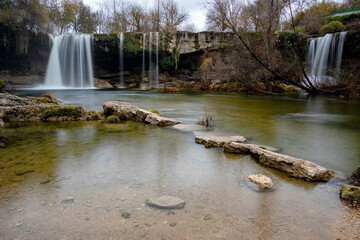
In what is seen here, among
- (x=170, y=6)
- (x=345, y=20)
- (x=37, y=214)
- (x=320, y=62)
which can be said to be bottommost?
(x=37, y=214)

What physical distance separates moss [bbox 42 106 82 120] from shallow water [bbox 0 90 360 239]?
2.03m

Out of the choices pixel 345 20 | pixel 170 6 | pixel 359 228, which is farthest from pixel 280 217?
pixel 170 6

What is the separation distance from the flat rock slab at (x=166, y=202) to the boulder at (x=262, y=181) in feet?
3.49

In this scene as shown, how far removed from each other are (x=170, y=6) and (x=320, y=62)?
24.1 meters

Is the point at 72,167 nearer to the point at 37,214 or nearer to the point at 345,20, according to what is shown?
the point at 37,214

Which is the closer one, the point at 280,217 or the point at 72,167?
the point at 280,217

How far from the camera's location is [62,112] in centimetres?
776

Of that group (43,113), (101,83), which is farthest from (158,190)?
(101,83)

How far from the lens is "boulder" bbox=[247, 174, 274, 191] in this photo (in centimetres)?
310

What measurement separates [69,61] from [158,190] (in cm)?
2672

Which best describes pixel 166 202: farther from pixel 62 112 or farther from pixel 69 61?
pixel 69 61

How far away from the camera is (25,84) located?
25828 millimetres

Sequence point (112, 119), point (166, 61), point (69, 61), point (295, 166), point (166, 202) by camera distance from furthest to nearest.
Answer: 1. point (166, 61)
2. point (69, 61)
3. point (112, 119)
4. point (295, 166)
5. point (166, 202)

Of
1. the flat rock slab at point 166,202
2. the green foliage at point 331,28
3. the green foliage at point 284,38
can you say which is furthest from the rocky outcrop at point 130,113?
the green foliage at point 331,28
